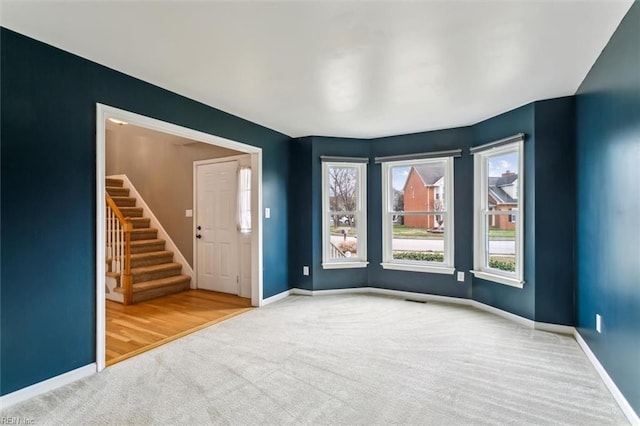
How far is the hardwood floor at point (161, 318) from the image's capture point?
3.06 m

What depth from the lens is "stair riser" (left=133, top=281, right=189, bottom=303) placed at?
452 cm

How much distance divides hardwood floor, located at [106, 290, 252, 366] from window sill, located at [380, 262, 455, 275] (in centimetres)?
212

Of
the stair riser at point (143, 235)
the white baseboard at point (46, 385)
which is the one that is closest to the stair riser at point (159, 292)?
the stair riser at point (143, 235)

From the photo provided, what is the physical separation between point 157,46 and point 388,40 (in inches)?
63.7

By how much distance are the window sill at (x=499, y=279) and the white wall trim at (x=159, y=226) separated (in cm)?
433

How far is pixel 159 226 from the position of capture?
5809mm

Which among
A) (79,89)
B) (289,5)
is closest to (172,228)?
(79,89)

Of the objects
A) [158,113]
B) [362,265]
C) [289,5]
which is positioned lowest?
[362,265]

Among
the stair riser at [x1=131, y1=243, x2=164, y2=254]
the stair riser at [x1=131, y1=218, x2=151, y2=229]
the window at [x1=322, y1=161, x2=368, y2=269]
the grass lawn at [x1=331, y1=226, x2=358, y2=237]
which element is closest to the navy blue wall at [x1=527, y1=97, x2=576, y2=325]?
the window at [x1=322, y1=161, x2=368, y2=269]

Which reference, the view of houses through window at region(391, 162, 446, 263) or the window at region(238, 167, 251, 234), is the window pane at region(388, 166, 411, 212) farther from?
the window at region(238, 167, 251, 234)

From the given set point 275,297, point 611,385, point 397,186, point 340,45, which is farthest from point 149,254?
point 611,385

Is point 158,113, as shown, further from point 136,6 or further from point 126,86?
point 136,6

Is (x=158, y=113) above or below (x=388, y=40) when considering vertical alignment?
below

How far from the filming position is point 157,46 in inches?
90.7
